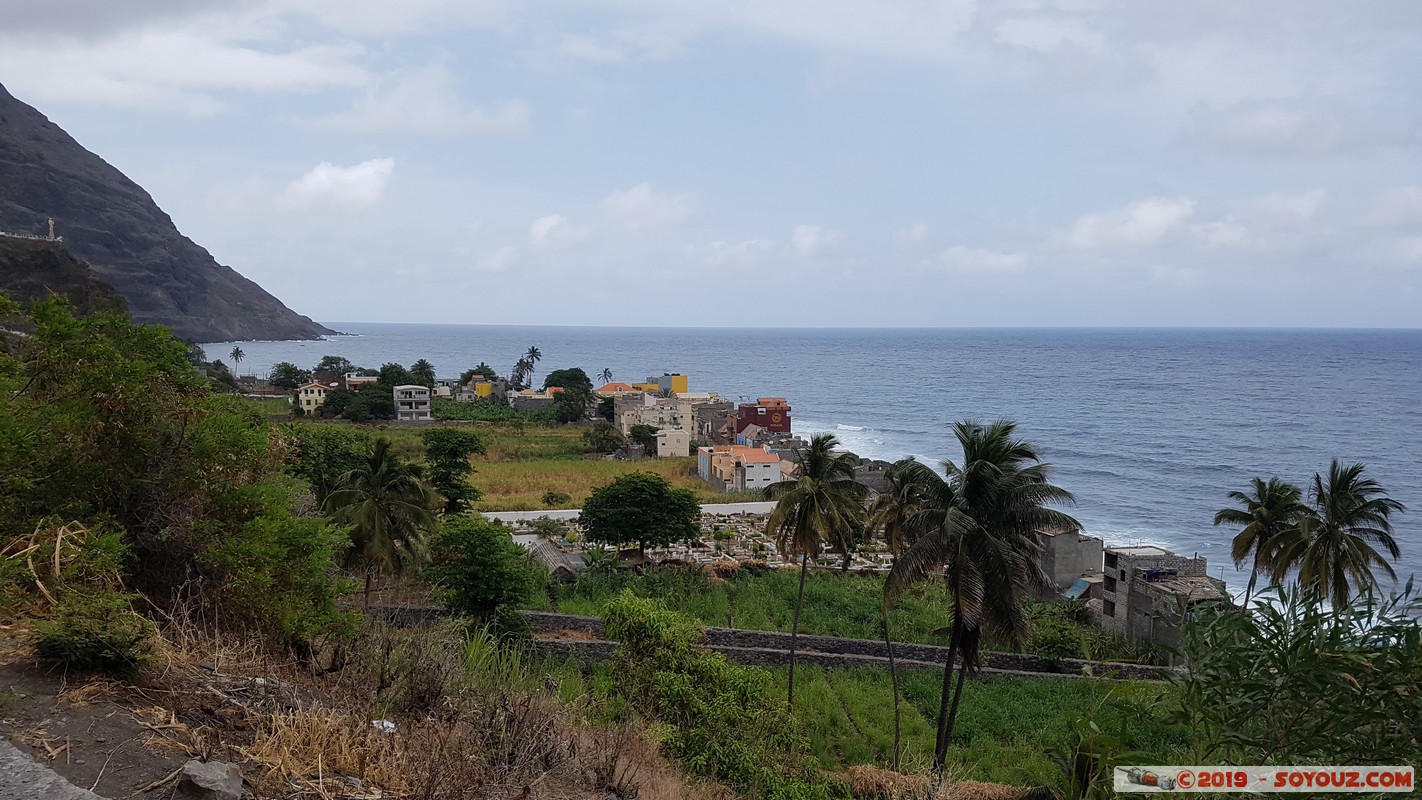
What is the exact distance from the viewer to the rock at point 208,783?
421cm

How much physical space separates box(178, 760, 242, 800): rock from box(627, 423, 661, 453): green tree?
53.4 meters

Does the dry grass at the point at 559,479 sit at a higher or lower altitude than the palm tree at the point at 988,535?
lower

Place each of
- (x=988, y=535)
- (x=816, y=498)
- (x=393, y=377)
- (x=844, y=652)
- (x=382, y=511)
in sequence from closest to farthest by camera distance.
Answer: (x=988, y=535) → (x=816, y=498) → (x=382, y=511) → (x=844, y=652) → (x=393, y=377)

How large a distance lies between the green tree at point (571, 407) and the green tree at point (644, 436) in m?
14.7

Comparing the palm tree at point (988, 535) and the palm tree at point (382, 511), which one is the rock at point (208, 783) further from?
the palm tree at point (382, 511)

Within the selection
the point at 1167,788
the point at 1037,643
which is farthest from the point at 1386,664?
the point at 1037,643

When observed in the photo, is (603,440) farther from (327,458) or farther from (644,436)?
(327,458)

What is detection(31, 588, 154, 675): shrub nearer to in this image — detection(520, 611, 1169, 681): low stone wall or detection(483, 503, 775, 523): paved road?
detection(520, 611, 1169, 681): low stone wall

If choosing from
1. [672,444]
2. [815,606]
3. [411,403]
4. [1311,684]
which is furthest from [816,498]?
[411,403]

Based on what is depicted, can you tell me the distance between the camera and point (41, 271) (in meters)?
60.9

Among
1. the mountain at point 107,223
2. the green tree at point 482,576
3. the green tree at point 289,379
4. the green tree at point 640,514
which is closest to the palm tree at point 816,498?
the green tree at point 482,576

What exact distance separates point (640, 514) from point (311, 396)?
55.1 m

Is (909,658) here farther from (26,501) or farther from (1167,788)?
(26,501)

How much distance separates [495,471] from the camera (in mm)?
47812
